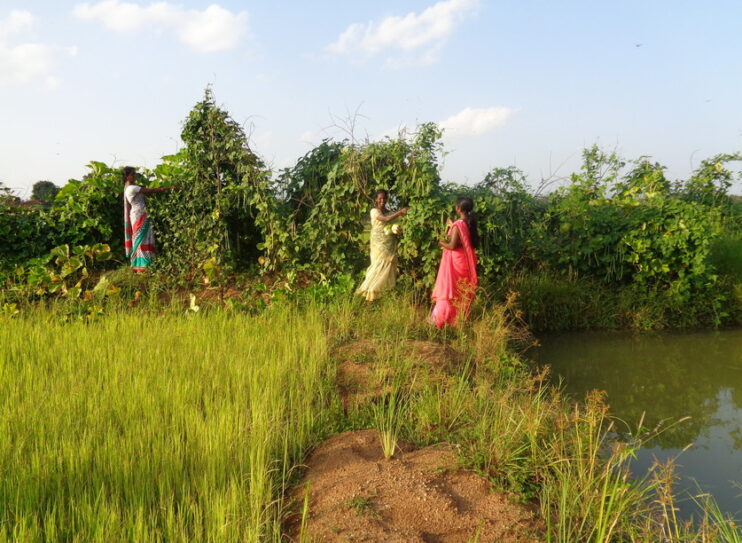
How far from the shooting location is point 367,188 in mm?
7332

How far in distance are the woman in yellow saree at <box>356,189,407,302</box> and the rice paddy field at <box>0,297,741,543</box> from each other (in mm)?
1314

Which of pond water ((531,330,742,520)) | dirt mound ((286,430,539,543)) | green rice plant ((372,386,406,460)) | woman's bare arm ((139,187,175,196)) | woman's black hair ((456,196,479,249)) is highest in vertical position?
woman's bare arm ((139,187,175,196))

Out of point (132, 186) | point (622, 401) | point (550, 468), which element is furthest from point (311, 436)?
point (132, 186)

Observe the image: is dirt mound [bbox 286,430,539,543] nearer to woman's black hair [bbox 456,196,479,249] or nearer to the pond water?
the pond water

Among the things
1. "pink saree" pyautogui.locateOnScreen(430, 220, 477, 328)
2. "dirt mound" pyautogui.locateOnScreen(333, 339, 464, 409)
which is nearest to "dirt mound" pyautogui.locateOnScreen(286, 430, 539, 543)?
"dirt mound" pyautogui.locateOnScreen(333, 339, 464, 409)

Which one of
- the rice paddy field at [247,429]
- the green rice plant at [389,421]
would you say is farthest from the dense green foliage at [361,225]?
the green rice plant at [389,421]

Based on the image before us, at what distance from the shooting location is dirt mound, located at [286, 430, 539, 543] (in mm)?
2553

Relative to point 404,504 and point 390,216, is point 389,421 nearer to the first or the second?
point 404,504

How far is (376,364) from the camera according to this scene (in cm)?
463

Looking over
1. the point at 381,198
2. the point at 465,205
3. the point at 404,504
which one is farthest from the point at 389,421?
the point at 381,198

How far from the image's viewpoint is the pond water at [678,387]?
4.03 meters

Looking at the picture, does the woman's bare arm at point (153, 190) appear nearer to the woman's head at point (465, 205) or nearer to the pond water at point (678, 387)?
the woman's head at point (465, 205)

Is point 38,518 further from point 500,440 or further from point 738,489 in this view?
point 738,489

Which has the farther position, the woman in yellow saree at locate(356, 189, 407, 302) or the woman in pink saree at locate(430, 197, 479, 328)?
the woman in yellow saree at locate(356, 189, 407, 302)
